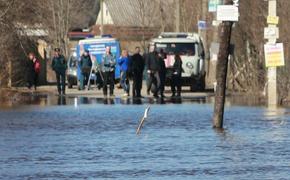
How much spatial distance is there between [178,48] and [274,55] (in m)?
11.4

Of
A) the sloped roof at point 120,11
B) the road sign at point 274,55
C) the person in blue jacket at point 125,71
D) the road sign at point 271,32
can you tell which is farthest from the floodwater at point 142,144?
the sloped roof at point 120,11

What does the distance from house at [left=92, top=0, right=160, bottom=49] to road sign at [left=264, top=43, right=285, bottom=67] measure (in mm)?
34905

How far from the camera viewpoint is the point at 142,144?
61.0ft

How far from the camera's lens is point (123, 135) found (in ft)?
66.9

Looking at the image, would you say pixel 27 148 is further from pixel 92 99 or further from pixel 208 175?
pixel 92 99

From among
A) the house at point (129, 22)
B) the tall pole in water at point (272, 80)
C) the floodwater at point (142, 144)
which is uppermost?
the house at point (129, 22)

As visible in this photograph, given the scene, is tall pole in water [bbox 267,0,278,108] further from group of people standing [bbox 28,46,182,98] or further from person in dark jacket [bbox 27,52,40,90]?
person in dark jacket [bbox 27,52,40,90]

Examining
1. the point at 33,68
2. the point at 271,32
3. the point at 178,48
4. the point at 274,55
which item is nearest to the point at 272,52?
the point at 274,55

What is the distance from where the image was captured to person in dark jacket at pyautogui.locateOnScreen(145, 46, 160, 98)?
3491 centimetres

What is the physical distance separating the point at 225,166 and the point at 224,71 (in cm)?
644

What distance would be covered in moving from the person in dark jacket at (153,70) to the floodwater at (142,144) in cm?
590

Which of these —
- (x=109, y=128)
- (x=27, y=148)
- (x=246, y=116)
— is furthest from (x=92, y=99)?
(x=27, y=148)

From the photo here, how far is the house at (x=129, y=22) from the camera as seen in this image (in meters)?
70.1

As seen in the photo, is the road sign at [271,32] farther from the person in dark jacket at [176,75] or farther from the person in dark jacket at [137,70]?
the person in dark jacket at [176,75]
